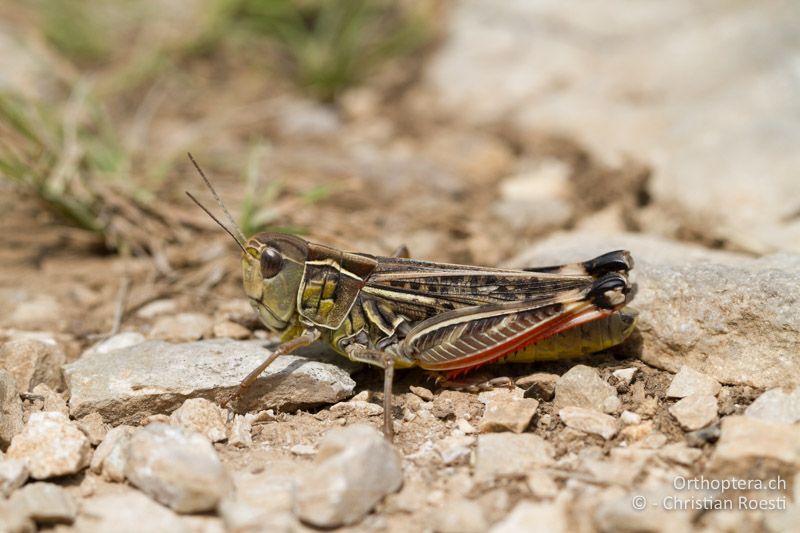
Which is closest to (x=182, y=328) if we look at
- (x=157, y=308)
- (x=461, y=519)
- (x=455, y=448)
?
(x=157, y=308)

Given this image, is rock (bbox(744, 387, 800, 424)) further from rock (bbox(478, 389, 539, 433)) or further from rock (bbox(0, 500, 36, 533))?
rock (bbox(0, 500, 36, 533))

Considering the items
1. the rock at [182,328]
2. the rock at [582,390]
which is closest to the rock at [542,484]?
the rock at [582,390]

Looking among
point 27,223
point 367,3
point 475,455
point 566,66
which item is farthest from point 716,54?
point 27,223

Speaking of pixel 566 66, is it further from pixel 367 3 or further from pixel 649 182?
pixel 367 3

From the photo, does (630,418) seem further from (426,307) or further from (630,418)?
(426,307)

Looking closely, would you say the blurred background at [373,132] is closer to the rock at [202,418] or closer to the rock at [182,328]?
the rock at [182,328]
